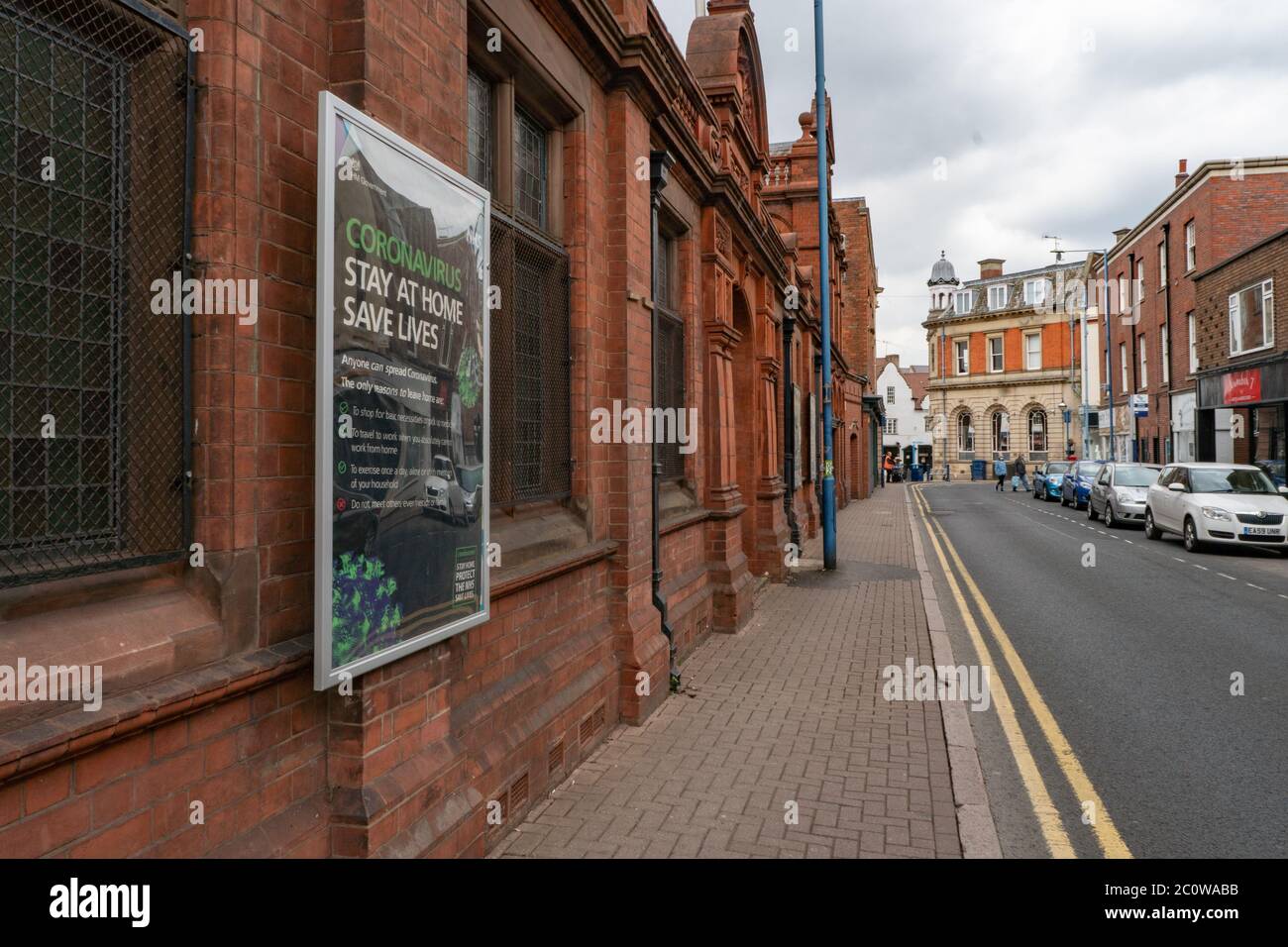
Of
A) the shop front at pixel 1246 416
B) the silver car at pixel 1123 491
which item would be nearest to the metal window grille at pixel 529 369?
the silver car at pixel 1123 491

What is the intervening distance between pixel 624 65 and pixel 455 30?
103 inches

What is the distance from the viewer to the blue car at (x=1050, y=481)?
3178cm

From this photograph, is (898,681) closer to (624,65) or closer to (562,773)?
(562,773)

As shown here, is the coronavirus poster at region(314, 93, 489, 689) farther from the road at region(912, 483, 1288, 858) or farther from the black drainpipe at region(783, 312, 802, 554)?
the black drainpipe at region(783, 312, 802, 554)

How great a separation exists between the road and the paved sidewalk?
0.53m

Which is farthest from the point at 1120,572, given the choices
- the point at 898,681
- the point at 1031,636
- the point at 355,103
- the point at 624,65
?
the point at 355,103

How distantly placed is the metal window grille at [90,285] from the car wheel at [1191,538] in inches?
690

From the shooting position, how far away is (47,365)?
7.76 ft

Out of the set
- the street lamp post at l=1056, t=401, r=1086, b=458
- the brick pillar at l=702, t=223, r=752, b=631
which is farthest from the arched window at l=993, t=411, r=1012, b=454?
the brick pillar at l=702, t=223, r=752, b=631

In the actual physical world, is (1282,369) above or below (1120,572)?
above

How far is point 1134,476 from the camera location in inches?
842

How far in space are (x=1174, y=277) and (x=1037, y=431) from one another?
29952mm

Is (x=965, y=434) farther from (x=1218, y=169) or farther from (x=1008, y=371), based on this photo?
(x=1218, y=169)

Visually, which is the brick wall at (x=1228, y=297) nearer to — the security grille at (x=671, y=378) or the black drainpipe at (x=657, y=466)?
the security grille at (x=671, y=378)
